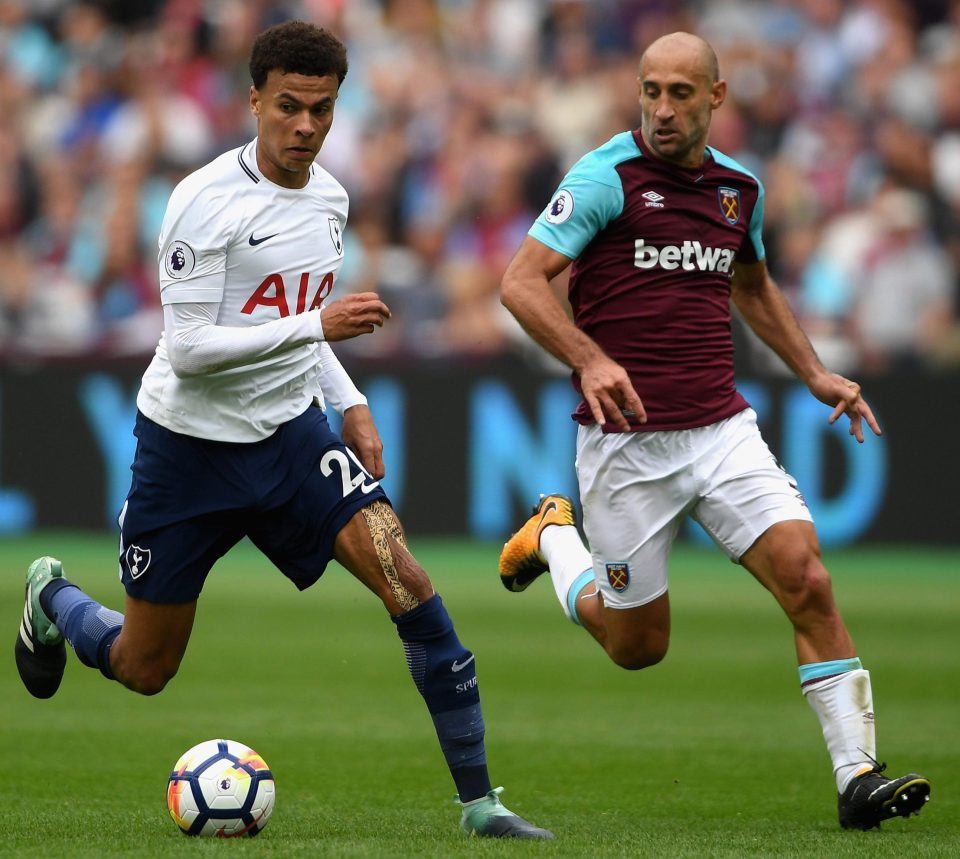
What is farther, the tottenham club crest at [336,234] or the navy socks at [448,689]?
the tottenham club crest at [336,234]

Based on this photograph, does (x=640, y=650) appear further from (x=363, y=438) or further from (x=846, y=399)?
(x=363, y=438)

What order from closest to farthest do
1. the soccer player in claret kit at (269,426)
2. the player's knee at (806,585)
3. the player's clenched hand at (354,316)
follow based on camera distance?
the player's clenched hand at (354,316) → the soccer player in claret kit at (269,426) → the player's knee at (806,585)

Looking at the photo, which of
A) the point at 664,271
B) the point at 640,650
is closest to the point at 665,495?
the point at 640,650

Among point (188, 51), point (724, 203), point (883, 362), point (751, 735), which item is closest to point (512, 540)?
point (751, 735)

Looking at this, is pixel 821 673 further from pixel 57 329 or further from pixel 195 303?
pixel 57 329

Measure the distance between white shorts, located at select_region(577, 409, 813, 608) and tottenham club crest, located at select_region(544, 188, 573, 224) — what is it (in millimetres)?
827

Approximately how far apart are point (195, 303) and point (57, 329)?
37.1 feet

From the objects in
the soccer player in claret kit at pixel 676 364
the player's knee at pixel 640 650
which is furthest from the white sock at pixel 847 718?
the player's knee at pixel 640 650

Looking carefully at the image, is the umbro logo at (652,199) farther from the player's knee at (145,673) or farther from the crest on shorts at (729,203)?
the player's knee at (145,673)

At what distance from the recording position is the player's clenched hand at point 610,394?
5.79 metres

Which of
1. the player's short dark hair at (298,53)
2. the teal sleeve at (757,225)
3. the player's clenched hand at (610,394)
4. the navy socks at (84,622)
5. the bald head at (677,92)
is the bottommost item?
the navy socks at (84,622)

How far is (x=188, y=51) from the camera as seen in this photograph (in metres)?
18.7

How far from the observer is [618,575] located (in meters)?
6.71

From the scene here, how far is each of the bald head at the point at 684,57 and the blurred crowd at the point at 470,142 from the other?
345 inches
